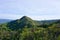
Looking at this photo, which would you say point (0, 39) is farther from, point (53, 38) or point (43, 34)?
point (53, 38)

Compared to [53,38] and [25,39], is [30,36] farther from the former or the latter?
[53,38]

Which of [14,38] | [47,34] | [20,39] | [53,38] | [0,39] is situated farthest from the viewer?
[0,39]

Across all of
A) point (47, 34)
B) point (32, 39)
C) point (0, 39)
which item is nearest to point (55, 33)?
point (47, 34)

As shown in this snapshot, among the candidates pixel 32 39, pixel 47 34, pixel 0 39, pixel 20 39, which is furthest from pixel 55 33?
pixel 0 39

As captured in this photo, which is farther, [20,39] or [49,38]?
A: [20,39]

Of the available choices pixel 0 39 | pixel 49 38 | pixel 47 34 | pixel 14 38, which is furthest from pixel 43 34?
pixel 0 39

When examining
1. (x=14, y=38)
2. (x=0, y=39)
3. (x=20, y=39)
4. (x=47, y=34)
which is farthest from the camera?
(x=0, y=39)

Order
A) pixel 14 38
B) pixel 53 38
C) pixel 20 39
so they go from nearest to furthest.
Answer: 1. pixel 53 38
2. pixel 20 39
3. pixel 14 38

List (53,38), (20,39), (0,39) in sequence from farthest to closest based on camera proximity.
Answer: (0,39) < (20,39) < (53,38)
